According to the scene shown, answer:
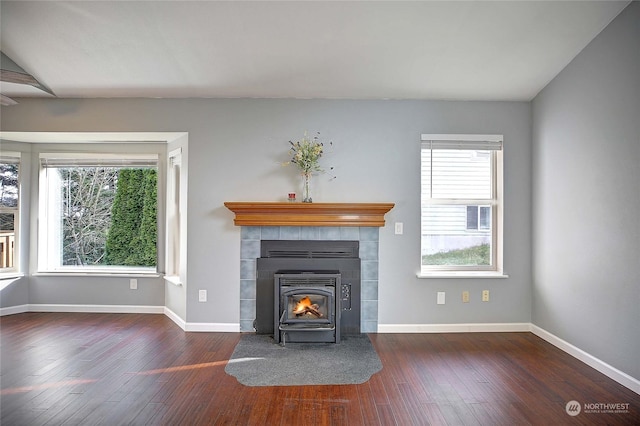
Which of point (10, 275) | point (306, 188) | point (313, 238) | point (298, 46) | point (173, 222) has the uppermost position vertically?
point (298, 46)

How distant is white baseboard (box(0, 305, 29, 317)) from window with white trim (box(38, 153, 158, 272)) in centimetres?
46

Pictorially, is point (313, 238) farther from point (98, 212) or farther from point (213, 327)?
point (98, 212)

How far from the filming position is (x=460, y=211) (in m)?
3.90

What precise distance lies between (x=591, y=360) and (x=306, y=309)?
2369mm

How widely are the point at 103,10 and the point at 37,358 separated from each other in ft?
9.07

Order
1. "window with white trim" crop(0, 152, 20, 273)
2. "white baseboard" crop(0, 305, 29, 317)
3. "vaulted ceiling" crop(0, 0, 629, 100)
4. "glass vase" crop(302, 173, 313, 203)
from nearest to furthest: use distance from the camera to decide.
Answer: "vaulted ceiling" crop(0, 0, 629, 100) → "glass vase" crop(302, 173, 313, 203) → "white baseboard" crop(0, 305, 29, 317) → "window with white trim" crop(0, 152, 20, 273)

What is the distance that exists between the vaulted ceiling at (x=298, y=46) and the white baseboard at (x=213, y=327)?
7.61 ft

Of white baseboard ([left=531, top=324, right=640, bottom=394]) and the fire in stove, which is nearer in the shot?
white baseboard ([left=531, top=324, right=640, bottom=394])

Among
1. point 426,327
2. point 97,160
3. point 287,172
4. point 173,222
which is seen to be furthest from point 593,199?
point 97,160

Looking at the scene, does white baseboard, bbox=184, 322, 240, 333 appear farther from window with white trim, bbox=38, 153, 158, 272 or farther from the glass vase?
the glass vase

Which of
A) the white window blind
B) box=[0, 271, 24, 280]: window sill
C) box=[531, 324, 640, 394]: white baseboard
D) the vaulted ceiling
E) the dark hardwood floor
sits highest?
the vaulted ceiling

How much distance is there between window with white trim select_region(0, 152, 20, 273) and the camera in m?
4.23

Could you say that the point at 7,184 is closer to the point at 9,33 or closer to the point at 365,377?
the point at 9,33

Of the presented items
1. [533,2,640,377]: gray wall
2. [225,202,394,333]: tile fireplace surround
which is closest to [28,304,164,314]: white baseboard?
[225,202,394,333]: tile fireplace surround
